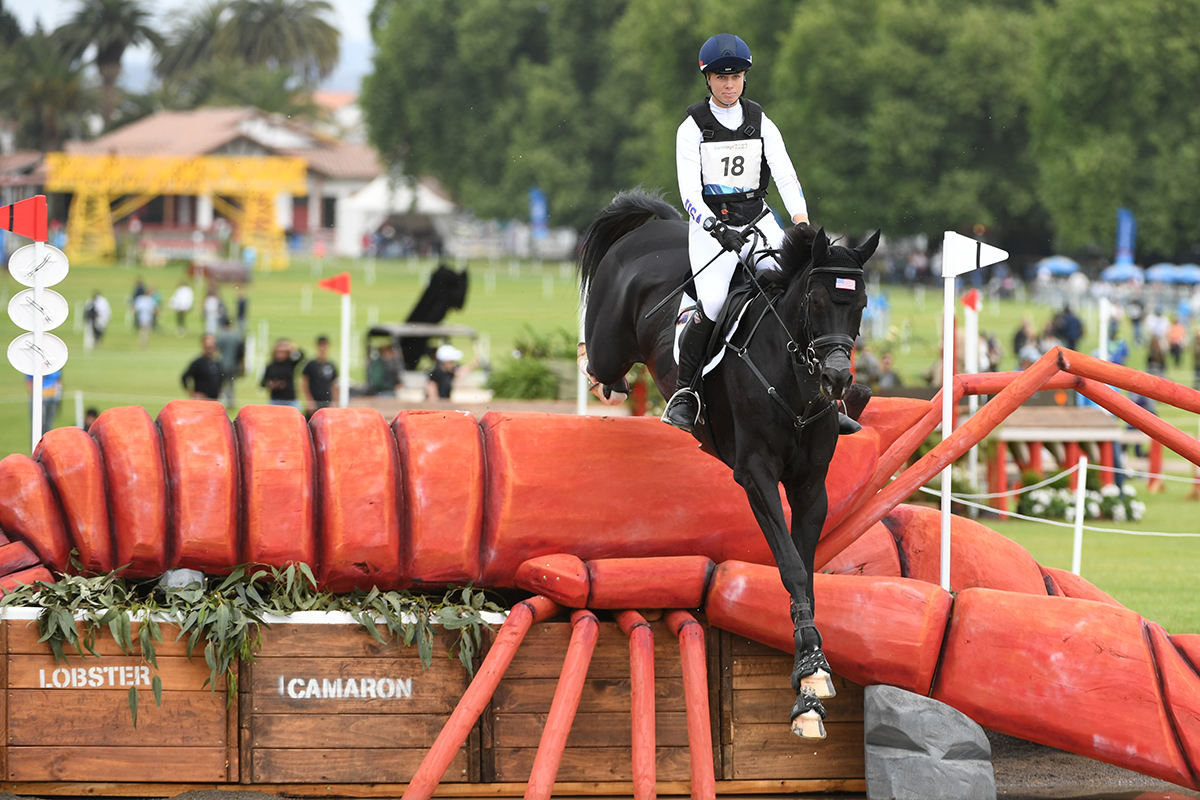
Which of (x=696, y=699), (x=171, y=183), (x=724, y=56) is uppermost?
(x=171, y=183)

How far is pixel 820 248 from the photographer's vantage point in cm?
468

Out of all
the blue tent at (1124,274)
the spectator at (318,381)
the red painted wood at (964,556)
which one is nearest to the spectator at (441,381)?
the spectator at (318,381)

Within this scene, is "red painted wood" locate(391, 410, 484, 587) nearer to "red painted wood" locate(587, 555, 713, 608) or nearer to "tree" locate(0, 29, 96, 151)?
"red painted wood" locate(587, 555, 713, 608)

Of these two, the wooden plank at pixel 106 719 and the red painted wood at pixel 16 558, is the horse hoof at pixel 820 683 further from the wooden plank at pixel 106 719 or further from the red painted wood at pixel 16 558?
the red painted wood at pixel 16 558

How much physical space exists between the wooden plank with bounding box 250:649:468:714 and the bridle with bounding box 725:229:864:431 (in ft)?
5.68

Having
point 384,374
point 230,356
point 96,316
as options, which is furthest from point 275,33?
point 384,374

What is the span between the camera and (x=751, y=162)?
5488 mm

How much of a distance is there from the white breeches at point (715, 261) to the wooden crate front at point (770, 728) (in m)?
1.46

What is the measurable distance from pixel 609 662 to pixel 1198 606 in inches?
165

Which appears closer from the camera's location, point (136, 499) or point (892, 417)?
point (136, 499)

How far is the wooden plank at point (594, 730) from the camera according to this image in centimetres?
522

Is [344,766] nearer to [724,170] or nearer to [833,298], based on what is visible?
[833,298]

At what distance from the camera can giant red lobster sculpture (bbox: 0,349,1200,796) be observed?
16.1 ft

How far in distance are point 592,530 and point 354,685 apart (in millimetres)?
1176
